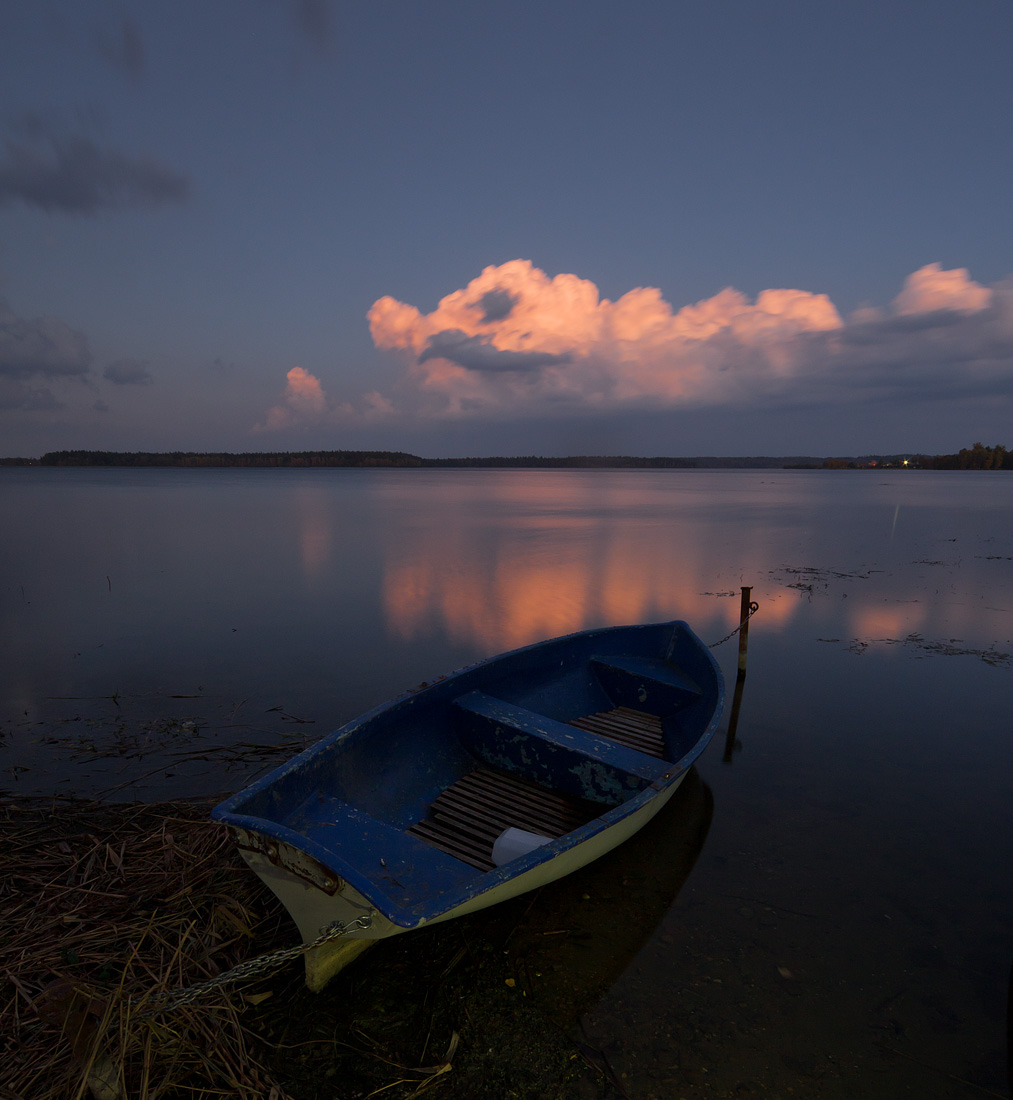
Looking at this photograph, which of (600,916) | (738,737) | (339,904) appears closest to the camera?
(339,904)

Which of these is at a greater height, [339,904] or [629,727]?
[339,904]

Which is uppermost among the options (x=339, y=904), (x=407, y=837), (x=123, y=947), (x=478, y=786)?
(x=339, y=904)

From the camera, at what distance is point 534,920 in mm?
4613

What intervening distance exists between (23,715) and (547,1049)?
843 cm

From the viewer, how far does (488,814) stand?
5.31 metres

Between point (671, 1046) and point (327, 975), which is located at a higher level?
point (327, 975)

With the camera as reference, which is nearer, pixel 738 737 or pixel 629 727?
pixel 629 727

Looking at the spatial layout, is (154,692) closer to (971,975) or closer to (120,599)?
(120,599)

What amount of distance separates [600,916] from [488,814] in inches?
49.2

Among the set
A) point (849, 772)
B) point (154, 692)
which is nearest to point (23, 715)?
point (154, 692)

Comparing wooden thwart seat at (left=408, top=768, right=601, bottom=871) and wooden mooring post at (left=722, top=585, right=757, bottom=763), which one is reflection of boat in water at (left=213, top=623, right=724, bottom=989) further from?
wooden mooring post at (left=722, top=585, right=757, bottom=763)

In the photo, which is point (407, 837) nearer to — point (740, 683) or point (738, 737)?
point (738, 737)

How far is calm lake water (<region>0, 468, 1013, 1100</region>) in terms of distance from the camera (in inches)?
152

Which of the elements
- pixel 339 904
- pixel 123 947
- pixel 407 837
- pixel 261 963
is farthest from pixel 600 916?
pixel 123 947
